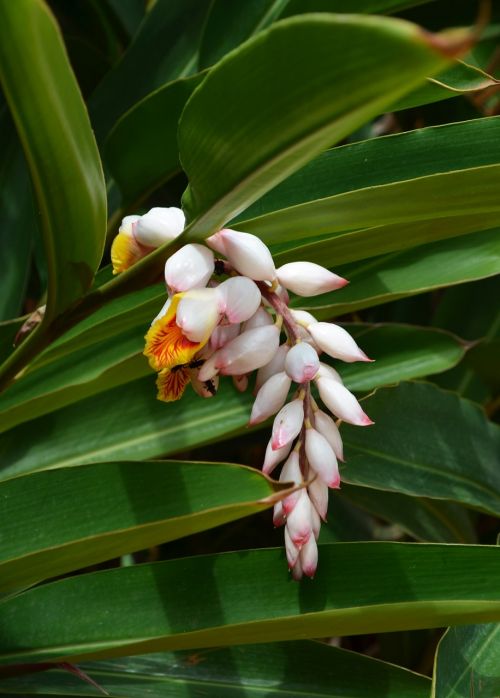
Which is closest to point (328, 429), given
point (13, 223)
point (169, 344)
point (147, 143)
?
point (169, 344)

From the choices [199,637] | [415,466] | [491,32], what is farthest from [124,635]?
[491,32]

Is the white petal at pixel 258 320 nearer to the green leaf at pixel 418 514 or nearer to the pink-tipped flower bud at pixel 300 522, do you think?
the pink-tipped flower bud at pixel 300 522

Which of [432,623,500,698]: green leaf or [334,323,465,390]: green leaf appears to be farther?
[334,323,465,390]: green leaf

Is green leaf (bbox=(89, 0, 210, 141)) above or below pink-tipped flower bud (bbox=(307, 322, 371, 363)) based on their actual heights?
above

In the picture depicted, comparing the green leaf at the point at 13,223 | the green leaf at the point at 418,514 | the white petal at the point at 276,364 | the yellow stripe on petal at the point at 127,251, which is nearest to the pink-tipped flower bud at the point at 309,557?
the white petal at the point at 276,364

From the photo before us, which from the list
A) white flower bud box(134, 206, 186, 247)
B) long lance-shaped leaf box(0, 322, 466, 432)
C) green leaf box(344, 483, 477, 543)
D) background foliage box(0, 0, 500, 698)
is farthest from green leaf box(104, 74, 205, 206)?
green leaf box(344, 483, 477, 543)

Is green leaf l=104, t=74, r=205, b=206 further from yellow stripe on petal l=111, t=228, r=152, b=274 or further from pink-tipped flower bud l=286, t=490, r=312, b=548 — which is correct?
pink-tipped flower bud l=286, t=490, r=312, b=548

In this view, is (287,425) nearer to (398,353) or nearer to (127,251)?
(127,251)
